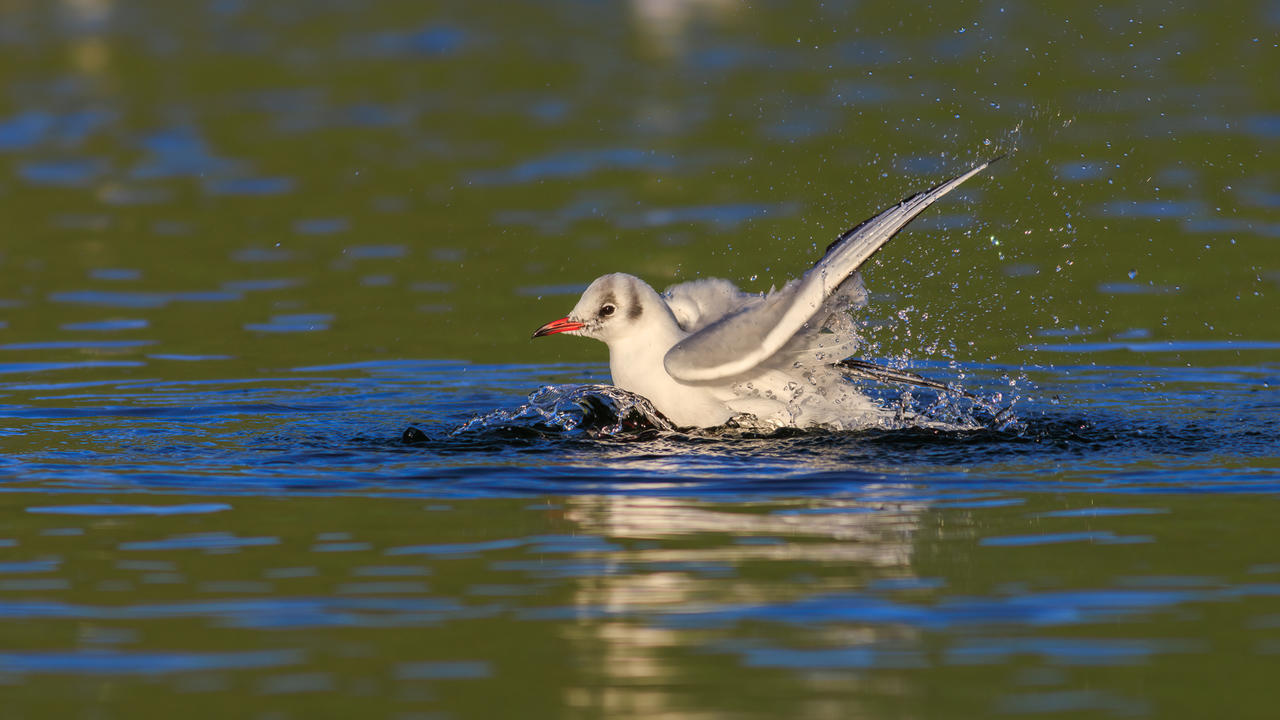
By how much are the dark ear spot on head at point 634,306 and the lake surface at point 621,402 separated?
48cm

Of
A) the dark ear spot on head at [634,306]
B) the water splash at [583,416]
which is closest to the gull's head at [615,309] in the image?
the dark ear spot on head at [634,306]

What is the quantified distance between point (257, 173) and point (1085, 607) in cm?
1556

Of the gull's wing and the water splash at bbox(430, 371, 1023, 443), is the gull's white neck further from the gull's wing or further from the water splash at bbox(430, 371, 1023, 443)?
the gull's wing

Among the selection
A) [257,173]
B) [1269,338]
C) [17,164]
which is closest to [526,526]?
[1269,338]

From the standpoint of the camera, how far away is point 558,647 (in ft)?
22.1

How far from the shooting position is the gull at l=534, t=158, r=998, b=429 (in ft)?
31.9

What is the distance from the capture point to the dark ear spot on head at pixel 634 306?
1077 cm

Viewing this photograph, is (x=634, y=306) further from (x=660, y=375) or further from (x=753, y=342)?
(x=753, y=342)

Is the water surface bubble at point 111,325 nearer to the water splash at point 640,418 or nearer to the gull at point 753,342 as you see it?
the water splash at point 640,418

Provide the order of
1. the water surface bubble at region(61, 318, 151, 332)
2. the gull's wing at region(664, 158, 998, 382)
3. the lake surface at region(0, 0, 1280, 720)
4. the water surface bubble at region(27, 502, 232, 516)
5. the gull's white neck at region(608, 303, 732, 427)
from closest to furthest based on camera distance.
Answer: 1. the lake surface at region(0, 0, 1280, 720)
2. the water surface bubble at region(27, 502, 232, 516)
3. the gull's wing at region(664, 158, 998, 382)
4. the gull's white neck at region(608, 303, 732, 427)
5. the water surface bubble at region(61, 318, 151, 332)

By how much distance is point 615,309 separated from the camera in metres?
10.8

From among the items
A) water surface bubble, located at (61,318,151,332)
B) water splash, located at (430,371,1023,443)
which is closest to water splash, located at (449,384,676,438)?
water splash, located at (430,371,1023,443)

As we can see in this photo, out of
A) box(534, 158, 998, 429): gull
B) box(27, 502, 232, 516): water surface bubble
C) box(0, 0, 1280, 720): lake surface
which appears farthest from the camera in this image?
box(534, 158, 998, 429): gull

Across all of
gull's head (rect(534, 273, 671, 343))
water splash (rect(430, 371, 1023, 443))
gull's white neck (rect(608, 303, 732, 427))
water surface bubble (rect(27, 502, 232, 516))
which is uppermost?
gull's head (rect(534, 273, 671, 343))
